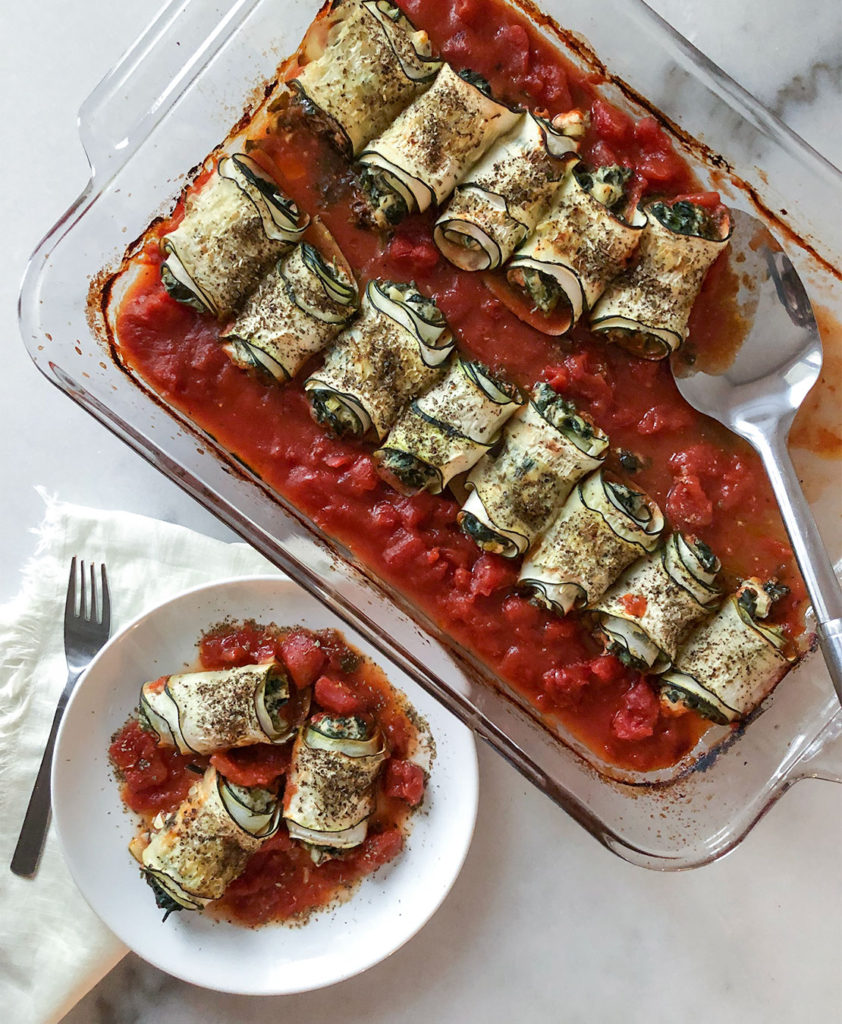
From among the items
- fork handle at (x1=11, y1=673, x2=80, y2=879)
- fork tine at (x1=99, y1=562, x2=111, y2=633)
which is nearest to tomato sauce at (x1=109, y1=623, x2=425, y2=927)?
fork handle at (x1=11, y1=673, x2=80, y2=879)

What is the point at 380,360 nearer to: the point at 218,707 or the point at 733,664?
the point at 218,707

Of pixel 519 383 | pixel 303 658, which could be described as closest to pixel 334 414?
pixel 519 383

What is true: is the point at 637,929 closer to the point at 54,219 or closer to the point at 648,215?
the point at 648,215

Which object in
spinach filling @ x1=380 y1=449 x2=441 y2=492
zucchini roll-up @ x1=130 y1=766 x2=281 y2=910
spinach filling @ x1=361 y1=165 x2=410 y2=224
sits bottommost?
zucchini roll-up @ x1=130 y1=766 x2=281 y2=910

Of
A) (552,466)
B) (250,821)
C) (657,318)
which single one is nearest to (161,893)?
(250,821)

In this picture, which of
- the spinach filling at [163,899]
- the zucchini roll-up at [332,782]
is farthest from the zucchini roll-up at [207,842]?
the zucchini roll-up at [332,782]

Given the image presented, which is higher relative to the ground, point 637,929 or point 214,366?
point 214,366

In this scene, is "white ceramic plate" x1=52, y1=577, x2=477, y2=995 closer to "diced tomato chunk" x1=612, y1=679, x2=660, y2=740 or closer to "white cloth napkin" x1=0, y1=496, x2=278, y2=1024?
"white cloth napkin" x1=0, y1=496, x2=278, y2=1024
